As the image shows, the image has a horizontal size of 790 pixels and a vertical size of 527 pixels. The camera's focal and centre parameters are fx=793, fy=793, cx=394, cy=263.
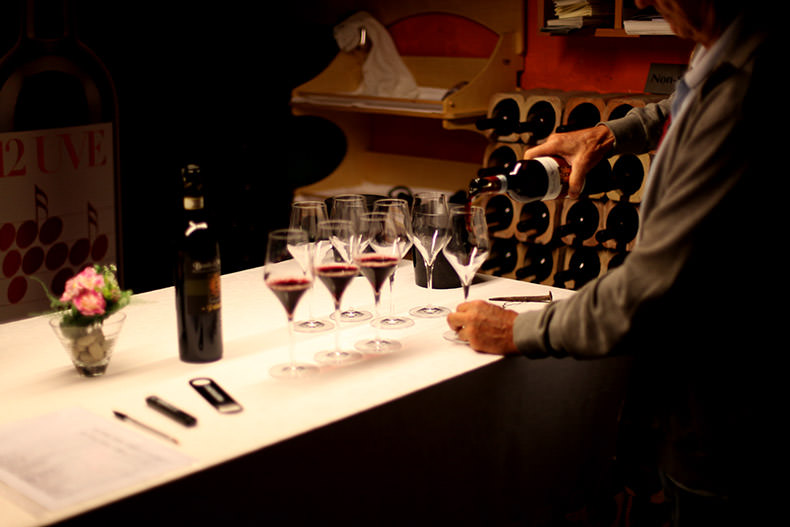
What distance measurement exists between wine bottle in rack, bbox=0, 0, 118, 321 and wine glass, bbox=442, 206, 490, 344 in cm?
215

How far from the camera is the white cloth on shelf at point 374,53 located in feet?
12.2

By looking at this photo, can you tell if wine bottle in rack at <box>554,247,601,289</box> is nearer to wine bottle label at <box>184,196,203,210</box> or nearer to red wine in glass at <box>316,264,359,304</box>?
red wine in glass at <box>316,264,359,304</box>

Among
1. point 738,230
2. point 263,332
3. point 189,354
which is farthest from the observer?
point 263,332

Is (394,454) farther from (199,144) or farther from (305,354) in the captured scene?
(199,144)

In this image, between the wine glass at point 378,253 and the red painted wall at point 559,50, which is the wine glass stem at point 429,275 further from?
the red painted wall at point 559,50

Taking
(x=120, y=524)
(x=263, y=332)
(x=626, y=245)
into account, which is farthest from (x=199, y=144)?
(x=120, y=524)

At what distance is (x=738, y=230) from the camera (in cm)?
116

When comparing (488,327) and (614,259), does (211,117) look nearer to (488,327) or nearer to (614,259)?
(614,259)

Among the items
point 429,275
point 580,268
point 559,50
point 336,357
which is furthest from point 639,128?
point 559,50

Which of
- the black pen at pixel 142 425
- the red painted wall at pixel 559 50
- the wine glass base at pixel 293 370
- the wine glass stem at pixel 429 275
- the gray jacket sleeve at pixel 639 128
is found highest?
the red painted wall at pixel 559 50

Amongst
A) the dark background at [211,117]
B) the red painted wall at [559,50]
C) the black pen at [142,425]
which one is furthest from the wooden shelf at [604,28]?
the black pen at [142,425]

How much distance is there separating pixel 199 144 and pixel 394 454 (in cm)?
265

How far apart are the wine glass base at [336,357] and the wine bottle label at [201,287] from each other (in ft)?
0.72

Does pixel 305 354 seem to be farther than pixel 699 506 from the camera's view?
Yes
